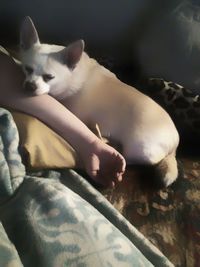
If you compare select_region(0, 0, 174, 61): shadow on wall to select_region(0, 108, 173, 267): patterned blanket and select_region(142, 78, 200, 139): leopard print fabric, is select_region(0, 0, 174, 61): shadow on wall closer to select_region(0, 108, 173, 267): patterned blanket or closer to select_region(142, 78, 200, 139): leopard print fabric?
select_region(142, 78, 200, 139): leopard print fabric

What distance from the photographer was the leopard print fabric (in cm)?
113

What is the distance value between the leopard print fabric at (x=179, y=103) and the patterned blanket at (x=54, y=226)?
0.43 m

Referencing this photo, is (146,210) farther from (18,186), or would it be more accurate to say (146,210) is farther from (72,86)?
(72,86)

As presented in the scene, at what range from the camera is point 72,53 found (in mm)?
1084

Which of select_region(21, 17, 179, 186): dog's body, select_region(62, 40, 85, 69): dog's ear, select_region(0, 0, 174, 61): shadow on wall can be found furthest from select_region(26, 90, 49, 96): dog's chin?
select_region(0, 0, 174, 61): shadow on wall

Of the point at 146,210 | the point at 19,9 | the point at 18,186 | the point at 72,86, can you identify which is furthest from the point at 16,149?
the point at 19,9

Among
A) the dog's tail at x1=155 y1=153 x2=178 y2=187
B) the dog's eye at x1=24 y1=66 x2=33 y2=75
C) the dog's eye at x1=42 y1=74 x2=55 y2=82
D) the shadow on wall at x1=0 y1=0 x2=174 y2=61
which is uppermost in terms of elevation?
the shadow on wall at x1=0 y1=0 x2=174 y2=61

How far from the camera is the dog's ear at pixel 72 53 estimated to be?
106 centimetres

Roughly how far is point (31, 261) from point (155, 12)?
90cm

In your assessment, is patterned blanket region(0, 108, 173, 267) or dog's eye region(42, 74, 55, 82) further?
dog's eye region(42, 74, 55, 82)

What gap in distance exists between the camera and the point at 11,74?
101cm

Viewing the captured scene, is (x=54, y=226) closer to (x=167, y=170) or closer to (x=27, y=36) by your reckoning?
(x=167, y=170)

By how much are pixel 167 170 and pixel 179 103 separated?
0.88ft

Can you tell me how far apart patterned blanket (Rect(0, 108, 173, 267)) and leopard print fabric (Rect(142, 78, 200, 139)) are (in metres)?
0.43
